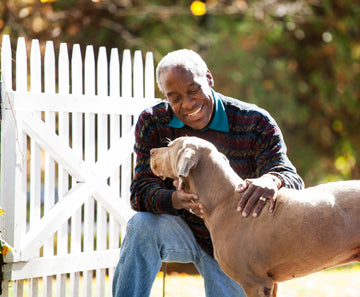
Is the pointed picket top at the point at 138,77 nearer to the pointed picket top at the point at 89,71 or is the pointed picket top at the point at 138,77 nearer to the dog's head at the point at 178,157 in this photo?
the pointed picket top at the point at 89,71

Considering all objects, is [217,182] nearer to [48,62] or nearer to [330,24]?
[48,62]

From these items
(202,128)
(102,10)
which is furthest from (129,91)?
(102,10)

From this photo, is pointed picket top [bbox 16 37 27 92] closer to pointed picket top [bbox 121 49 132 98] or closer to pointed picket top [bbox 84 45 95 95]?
pointed picket top [bbox 84 45 95 95]

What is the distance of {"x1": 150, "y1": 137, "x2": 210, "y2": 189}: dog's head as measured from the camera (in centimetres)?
370

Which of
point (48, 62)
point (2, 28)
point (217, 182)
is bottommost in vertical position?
point (217, 182)

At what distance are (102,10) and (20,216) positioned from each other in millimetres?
7012

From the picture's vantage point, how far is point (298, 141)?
11.9 metres

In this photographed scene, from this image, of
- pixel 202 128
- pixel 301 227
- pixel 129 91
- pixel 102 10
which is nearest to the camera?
pixel 301 227

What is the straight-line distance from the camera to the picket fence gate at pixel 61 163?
15.7 feet

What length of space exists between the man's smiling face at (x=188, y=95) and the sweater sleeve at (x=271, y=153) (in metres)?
0.44

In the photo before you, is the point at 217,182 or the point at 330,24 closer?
the point at 217,182

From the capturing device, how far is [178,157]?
378 cm

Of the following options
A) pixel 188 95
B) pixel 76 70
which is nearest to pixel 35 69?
pixel 76 70

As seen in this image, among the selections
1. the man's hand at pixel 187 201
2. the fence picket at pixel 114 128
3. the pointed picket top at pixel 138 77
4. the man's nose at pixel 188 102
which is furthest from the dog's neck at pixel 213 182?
the pointed picket top at pixel 138 77
